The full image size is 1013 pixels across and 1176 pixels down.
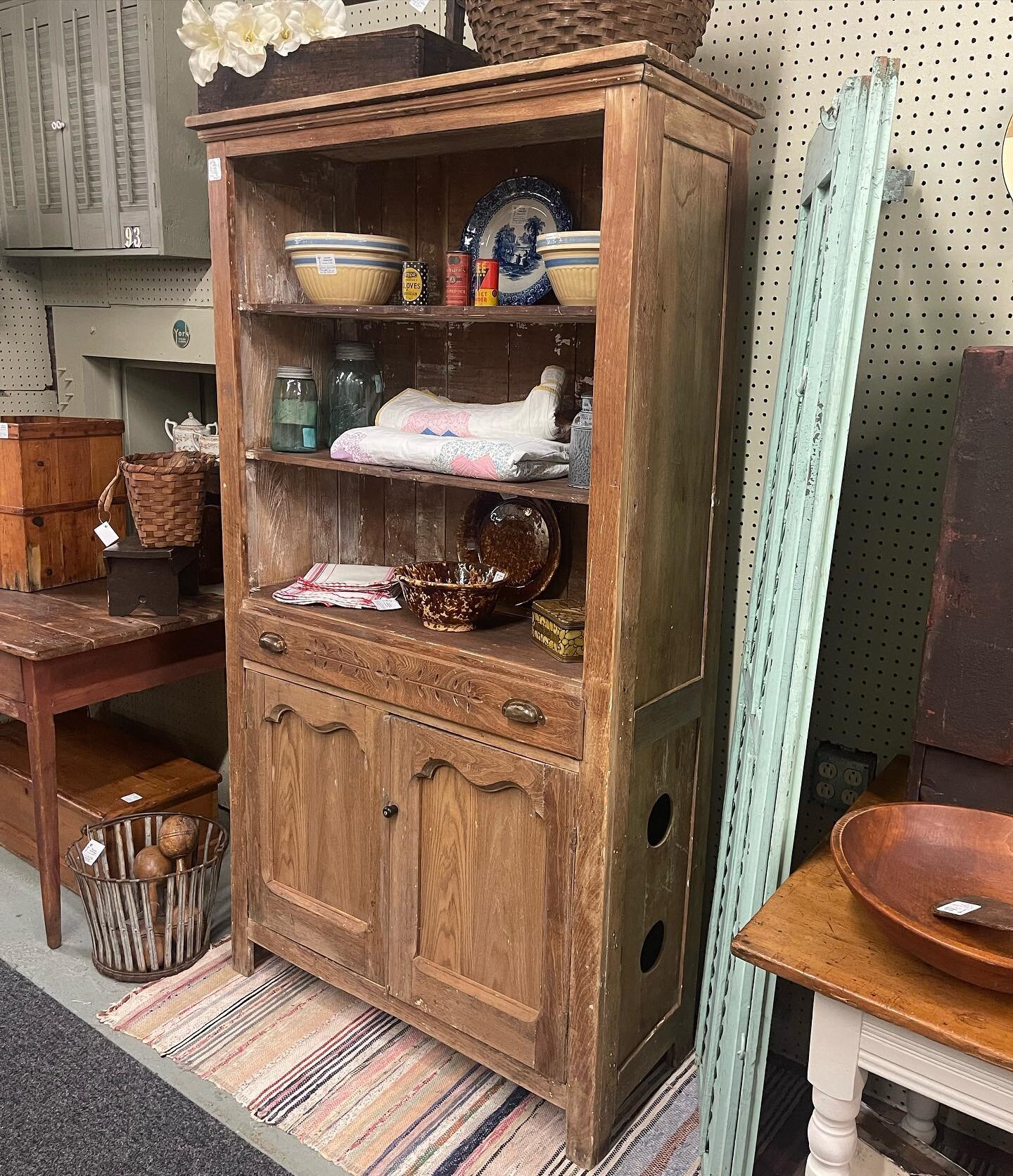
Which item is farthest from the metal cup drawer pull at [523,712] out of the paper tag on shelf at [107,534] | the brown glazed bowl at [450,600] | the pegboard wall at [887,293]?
the paper tag on shelf at [107,534]

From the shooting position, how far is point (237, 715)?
7.75 feet

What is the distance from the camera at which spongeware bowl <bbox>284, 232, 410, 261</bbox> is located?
2047 millimetres

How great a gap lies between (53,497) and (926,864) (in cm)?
246

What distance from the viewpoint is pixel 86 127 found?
9.41 ft

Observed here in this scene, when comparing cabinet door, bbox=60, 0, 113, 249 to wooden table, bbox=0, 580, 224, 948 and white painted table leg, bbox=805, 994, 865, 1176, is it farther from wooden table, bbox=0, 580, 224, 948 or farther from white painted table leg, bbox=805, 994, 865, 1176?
white painted table leg, bbox=805, 994, 865, 1176

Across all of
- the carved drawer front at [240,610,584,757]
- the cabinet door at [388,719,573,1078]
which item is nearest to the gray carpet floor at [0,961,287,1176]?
the cabinet door at [388,719,573,1078]

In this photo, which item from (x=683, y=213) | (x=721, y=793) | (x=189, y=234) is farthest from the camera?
(x=189, y=234)

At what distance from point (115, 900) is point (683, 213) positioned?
1931 millimetres

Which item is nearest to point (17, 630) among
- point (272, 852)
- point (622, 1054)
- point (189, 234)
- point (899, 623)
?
point (272, 852)

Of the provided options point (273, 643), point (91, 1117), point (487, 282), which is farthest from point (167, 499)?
point (91, 1117)

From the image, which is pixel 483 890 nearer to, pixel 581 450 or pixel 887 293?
pixel 581 450

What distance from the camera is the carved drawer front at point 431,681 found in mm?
1808

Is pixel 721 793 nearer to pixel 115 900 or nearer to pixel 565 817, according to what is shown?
pixel 565 817

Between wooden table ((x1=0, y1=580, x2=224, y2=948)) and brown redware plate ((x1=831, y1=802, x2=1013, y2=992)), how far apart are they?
1.87 m
